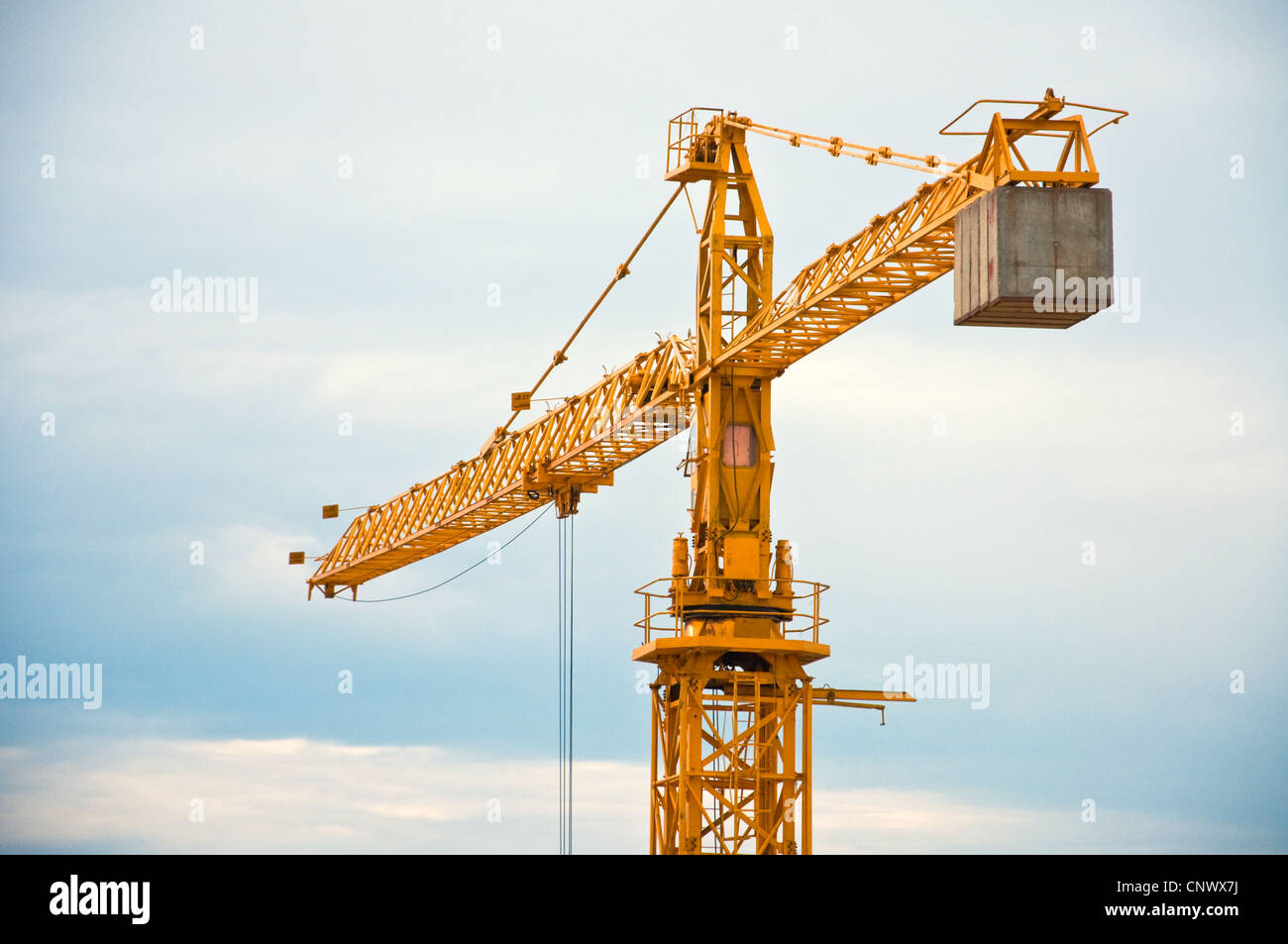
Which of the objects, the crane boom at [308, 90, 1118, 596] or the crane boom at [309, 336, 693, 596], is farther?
the crane boom at [309, 336, 693, 596]

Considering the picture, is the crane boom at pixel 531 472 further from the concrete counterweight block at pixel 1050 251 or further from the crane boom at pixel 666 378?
the concrete counterweight block at pixel 1050 251

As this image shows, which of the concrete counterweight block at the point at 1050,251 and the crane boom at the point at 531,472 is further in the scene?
the crane boom at the point at 531,472

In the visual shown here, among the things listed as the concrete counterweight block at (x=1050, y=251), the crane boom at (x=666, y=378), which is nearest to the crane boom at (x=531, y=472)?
the crane boom at (x=666, y=378)

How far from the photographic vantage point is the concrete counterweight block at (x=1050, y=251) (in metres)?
48.6

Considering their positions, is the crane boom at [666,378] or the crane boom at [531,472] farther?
the crane boom at [531,472]

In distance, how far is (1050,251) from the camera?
48.8 m

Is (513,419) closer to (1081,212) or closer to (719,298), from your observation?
(719,298)

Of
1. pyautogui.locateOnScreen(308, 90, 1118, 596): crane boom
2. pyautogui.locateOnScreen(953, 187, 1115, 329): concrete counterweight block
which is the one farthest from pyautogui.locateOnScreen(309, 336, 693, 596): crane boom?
pyautogui.locateOnScreen(953, 187, 1115, 329): concrete counterweight block

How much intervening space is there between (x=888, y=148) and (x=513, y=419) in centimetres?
2590

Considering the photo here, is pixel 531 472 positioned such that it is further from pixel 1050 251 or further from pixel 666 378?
pixel 1050 251

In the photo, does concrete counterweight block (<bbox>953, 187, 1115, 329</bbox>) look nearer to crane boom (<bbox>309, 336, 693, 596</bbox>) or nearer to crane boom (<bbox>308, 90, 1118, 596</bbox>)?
crane boom (<bbox>308, 90, 1118, 596</bbox>)

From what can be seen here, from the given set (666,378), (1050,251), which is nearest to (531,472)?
(666,378)

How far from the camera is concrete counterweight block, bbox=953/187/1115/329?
48562 millimetres
